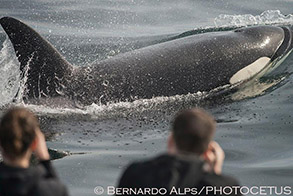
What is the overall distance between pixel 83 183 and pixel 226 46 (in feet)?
20.5

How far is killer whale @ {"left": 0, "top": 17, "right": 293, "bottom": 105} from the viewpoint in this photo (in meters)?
11.0

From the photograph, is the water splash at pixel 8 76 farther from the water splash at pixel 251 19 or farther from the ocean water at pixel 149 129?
the water splash at pixel 251 19

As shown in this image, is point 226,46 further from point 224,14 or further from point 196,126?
point 224,14

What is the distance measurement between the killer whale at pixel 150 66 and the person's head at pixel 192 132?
23.3 ft

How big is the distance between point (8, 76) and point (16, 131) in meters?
8.98

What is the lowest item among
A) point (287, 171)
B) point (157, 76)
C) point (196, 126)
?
point (287, 171)

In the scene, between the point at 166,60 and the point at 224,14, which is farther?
the point at 224,14

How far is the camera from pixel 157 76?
12.2 meters

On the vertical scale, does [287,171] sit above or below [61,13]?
below

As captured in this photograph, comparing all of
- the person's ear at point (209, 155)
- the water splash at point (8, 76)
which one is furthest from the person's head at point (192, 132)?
the water splash at point (8, 76)

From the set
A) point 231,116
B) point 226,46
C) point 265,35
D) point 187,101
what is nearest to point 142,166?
point 231,116

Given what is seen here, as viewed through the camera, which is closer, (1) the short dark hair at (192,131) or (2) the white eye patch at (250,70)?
(1) the short dark hair at (192,131)

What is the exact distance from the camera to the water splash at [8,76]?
11625 millimetres

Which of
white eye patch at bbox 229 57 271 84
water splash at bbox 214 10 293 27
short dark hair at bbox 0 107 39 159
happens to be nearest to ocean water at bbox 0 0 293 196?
white eye patch at bbox 229 57 271 84
